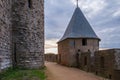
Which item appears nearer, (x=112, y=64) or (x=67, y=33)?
(x=112, y=64)

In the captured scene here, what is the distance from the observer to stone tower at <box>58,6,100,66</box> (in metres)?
28.2

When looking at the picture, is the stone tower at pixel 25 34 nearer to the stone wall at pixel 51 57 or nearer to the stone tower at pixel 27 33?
the stone tower at pixel 27 33

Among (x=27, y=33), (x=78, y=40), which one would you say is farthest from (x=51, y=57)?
(x=27, y=33)

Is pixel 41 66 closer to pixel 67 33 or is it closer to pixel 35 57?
pixel 35 57

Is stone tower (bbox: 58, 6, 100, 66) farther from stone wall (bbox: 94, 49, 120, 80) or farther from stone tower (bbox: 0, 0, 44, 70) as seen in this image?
stone tower (bbox: 0, 0, 44, 70)

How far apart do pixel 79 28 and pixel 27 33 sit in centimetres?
1256

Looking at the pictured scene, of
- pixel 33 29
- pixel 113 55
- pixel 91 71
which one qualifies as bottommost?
pixel 91 71

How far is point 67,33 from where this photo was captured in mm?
29938

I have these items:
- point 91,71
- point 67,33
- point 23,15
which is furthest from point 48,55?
point 23,15

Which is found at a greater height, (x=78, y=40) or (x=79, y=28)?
(x=79, y=28)

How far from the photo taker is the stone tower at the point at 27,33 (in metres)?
17.5

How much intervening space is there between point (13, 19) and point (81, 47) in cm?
1263

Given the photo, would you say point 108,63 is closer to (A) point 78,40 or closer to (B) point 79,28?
(A) point 78,40

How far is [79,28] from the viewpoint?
2945 centimetres
